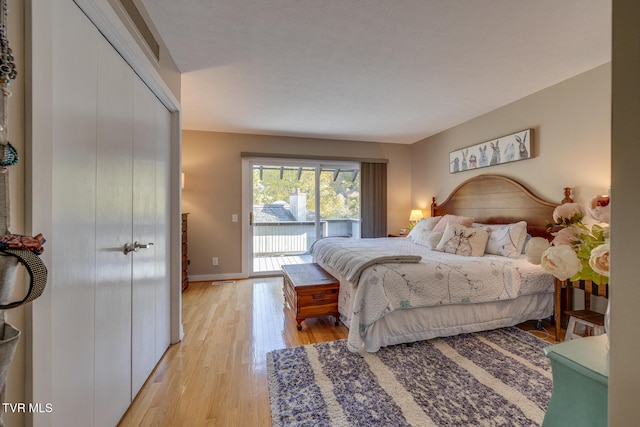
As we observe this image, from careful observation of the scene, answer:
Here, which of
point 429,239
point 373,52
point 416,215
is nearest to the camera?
point 373,52

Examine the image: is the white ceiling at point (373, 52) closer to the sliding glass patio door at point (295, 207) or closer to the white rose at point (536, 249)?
the sliding glass patio door at point (295, 207)

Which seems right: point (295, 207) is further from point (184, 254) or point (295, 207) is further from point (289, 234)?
point (184, 254)

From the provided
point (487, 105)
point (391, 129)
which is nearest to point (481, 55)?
point (487, 105)

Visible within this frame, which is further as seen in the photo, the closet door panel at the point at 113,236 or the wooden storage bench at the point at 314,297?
the wooden storage bench at the point at 314,297

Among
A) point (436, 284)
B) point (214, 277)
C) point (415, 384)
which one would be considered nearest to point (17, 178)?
point (415, 384)

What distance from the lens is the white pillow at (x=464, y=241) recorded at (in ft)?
9.08

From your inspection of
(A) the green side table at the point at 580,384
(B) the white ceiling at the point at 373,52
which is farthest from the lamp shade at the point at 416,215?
(A) the green side table at the point at 580,384

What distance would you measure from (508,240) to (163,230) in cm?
329

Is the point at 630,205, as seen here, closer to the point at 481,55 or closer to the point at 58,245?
the point at 58,245

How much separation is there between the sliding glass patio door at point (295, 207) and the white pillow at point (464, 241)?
209 cm

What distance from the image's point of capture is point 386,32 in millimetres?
1852

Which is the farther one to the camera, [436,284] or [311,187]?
[311,187]

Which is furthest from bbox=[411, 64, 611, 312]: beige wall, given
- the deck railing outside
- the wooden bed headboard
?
the deck railing outside

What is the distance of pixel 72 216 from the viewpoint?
3.33 feet
